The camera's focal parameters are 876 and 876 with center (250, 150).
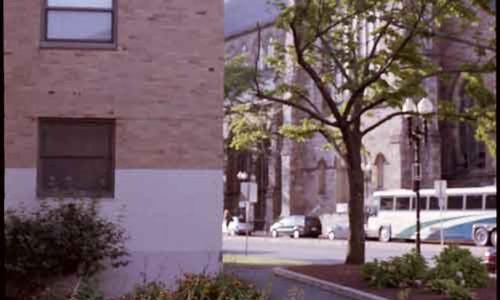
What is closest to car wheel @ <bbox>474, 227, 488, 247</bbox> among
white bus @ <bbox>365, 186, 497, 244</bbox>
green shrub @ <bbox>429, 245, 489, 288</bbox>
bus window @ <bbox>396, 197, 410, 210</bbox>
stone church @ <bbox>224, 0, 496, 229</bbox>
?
Answer: white bus @ <bbox>365, 186, 497, 244</bbox>

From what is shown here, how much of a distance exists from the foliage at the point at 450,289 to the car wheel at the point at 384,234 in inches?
1386

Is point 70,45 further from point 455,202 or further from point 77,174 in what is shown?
point 455,202

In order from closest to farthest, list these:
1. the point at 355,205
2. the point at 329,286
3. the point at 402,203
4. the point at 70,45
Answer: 1. the point at 70,45
2. the point at 329,286
3. the point at 355,205
4. the point at 402,203

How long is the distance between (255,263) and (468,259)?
1253 cm

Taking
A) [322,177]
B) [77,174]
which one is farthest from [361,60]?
[322,177]

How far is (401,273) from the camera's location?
1669cm

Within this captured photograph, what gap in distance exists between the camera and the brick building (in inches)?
597

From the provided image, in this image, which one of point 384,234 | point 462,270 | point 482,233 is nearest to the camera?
point 462,270

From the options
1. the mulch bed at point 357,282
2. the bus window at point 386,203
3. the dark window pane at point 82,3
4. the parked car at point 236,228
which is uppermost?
the dark window pane at point 82,3

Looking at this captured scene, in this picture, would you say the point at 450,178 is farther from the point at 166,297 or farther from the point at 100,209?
the point at 166,297

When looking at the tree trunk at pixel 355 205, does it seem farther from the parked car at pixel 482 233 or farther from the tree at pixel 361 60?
the parked car at pixel 482 233

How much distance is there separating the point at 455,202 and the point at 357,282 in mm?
30241

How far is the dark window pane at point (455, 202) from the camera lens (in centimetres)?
4625

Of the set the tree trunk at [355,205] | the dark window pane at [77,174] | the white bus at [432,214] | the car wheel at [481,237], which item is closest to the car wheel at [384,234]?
the white bus at [432,214]
